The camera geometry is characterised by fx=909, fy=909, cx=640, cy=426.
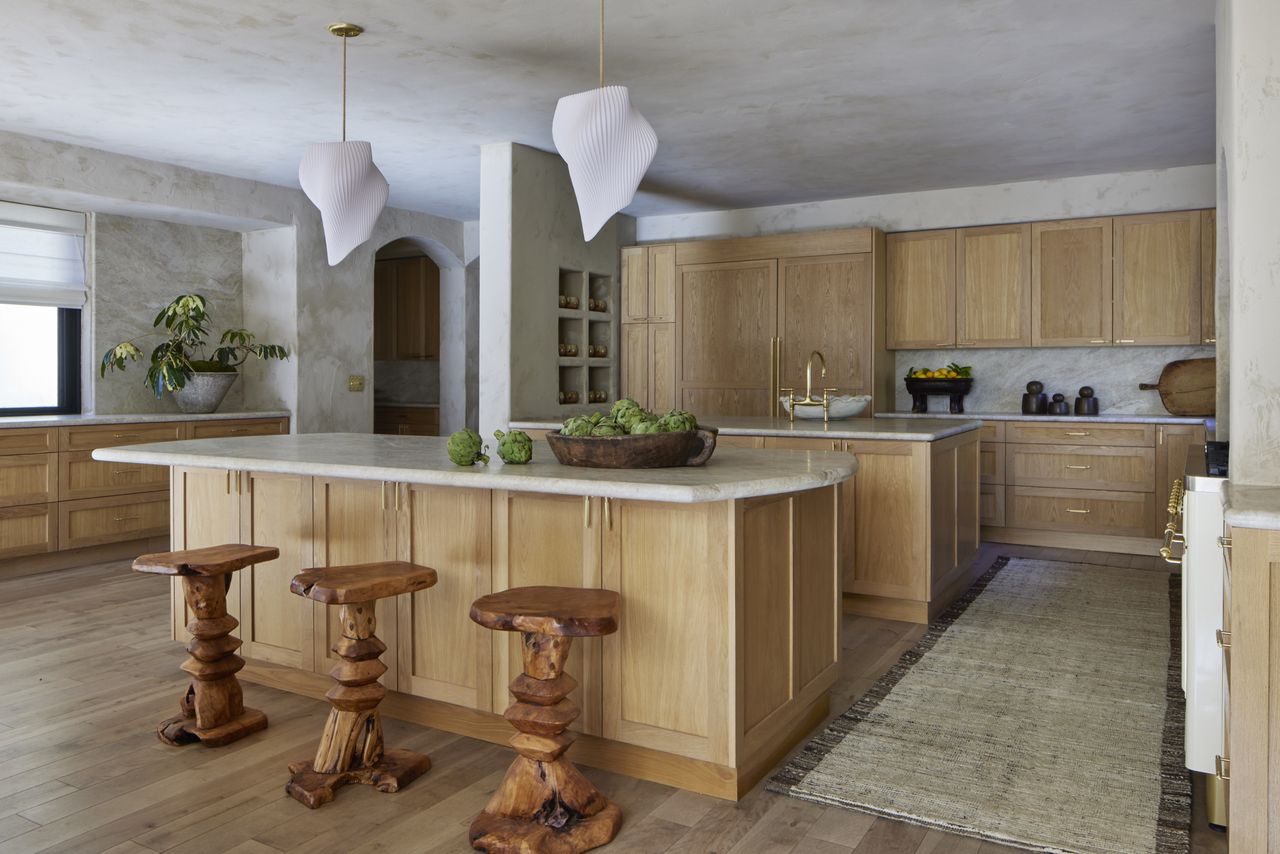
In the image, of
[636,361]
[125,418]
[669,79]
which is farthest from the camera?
[636,361]

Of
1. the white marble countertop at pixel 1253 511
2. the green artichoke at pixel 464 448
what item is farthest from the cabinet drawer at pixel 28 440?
the white marble countertop at pixel 1253 511

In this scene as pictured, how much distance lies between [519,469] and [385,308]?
24.2 feet

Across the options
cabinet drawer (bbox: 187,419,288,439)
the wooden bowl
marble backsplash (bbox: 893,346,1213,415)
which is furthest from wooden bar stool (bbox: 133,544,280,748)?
marble backsplash (bbox: 893,346,1213,415)

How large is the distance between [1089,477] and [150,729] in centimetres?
570

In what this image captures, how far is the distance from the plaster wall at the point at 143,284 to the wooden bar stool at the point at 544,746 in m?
5.24

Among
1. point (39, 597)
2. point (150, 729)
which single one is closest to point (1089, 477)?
point (150, 729)

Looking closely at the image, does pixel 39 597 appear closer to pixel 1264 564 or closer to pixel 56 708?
pixel 56 708

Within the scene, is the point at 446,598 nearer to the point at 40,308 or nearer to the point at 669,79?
the point at 669,79

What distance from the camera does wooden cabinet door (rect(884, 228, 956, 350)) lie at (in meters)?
6.90

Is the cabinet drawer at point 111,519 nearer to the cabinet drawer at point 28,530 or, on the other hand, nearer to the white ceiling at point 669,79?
the cabinet drawer at point 28,530

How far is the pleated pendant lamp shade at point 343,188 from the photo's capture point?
3.59m

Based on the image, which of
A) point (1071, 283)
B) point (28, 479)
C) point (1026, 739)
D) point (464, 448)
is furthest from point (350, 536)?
point (1071, 283)

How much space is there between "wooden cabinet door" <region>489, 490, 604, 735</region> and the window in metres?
4.87

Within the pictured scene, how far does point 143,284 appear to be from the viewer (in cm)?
654
